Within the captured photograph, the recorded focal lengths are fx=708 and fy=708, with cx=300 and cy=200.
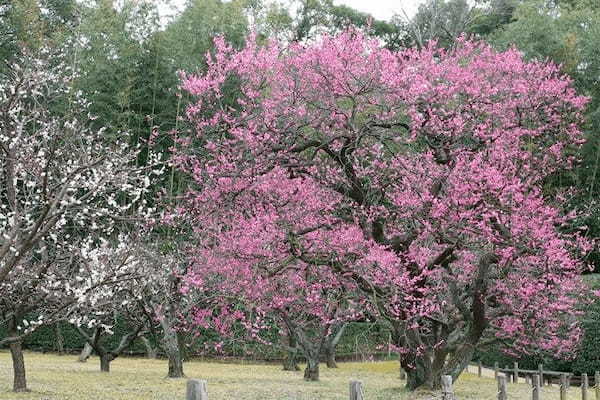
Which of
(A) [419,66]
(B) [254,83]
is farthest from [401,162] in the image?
(B) [254,83]

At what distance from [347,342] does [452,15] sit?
59.4 feet

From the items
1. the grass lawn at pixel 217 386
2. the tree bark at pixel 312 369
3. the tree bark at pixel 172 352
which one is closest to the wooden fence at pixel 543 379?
the grass lawn at pixel 217 386

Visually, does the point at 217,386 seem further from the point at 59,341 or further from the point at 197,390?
the point at 59,341

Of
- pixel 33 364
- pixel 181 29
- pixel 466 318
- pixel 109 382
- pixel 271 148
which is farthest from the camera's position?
pixel 181 29

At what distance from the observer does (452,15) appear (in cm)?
3769

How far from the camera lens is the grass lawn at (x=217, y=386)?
50.5 ft

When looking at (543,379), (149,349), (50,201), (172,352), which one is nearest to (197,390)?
(50,201)

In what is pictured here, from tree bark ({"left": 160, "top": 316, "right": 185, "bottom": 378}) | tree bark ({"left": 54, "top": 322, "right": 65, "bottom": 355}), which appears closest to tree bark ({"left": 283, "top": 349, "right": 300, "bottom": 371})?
tree bark ({"left": 160, "top": 316, "right": 185, "bottom": 378})

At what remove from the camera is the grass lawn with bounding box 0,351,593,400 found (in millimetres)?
15398

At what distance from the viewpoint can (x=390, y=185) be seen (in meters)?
16.9

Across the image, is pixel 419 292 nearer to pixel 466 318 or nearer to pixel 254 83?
pixel 466 318

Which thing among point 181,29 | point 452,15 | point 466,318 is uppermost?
point 452,15

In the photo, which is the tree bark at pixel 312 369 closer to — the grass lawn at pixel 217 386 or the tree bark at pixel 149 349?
the grass lawn at pixel 217 386

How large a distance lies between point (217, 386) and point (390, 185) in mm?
6885
